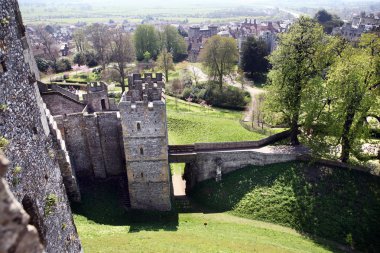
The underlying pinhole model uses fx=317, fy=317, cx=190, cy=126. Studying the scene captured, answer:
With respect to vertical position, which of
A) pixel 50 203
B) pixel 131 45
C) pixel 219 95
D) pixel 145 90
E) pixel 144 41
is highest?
pixel 50 203

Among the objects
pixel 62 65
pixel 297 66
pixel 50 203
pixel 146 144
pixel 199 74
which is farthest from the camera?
pixel 62 65

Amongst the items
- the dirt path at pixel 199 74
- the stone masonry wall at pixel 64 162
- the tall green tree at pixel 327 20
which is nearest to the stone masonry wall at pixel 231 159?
the stone masonry wall at pixel 64 162

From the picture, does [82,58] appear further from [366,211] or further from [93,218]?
[366,211]

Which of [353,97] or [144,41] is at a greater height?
[353,97]

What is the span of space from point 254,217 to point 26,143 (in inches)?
782

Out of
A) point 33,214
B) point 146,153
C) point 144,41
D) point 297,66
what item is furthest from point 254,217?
point 144,41

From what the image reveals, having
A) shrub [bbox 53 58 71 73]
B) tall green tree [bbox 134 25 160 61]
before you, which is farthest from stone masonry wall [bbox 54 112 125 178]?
tall green tree [bbox 134 25 160 61]

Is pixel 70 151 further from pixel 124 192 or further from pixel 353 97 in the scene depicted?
pixel 353 97

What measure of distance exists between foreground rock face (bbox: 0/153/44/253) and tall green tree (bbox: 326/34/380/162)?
25.7m

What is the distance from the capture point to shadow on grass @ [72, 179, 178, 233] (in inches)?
931

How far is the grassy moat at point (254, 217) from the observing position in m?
21.0

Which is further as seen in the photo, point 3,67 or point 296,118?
point 296,118

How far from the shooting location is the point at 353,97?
25.4 metres

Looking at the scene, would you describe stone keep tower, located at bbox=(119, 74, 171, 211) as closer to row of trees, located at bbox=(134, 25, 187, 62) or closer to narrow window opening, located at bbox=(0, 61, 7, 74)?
narrow window opening, located at bbox=(0, 61, 7, 74)
